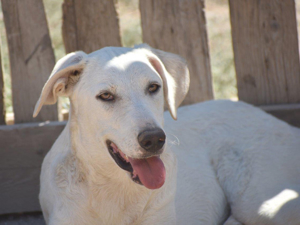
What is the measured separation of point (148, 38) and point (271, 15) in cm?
120

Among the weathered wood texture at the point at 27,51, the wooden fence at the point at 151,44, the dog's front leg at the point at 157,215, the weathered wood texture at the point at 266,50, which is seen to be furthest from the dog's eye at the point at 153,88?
the weathered wood texture at the point at 266,50

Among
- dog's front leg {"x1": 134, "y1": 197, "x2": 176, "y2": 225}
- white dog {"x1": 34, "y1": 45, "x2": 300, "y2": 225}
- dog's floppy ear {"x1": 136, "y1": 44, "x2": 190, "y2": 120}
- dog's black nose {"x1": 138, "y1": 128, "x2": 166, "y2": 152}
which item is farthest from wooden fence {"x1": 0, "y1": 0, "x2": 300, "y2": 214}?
dog's black nose {"x1": 138, "y1": 128, "x2": 166, "y2": 152}

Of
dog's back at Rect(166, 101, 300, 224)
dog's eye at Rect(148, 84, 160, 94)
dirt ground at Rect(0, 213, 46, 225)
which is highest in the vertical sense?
dog's eye at Rect(148, 84, 160, 94)

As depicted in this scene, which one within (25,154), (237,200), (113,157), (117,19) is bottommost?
(237,200)

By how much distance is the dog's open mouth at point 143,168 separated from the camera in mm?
2549

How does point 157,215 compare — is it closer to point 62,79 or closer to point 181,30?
point 62,79

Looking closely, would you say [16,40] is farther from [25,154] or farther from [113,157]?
[113,157]

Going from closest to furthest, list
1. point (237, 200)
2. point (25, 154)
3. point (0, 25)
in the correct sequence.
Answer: point (237, 200)
point (25, 154)
point (0, 25)

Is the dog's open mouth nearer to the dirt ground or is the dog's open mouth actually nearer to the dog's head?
the dog's head

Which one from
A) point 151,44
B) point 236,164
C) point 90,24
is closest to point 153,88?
point 236,164

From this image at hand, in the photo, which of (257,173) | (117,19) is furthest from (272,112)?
(117,19)

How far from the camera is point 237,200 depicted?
3.57 m

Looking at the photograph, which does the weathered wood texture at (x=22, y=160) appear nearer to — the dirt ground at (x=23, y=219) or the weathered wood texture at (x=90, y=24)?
the dirt ground at (x=23, y=219)

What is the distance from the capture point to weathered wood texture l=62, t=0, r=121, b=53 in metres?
4.29
